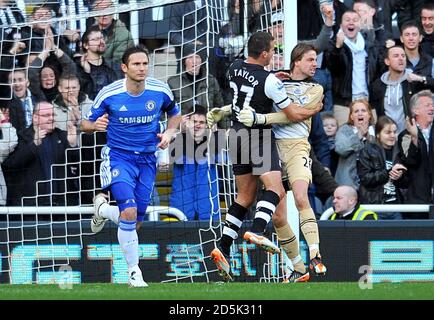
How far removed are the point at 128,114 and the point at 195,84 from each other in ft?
8.80

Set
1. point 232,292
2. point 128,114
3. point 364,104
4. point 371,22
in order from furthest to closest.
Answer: point 371,22
point 364,104
point 128,114
point 232,292

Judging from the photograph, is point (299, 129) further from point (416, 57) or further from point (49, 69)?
point (49, 69)

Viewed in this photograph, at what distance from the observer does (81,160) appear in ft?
47.6

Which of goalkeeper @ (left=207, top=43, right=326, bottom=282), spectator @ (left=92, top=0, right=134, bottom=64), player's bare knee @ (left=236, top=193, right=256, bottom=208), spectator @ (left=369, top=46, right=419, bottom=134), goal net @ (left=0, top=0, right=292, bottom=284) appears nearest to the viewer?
goalkeeper @ (left=207, top=43, right=326, bottom=282)

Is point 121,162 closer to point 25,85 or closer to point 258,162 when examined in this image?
point 258,162

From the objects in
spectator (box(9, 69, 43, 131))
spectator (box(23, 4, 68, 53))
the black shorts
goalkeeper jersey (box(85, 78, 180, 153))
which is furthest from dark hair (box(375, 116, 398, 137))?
spectator (box(9, 69, 43, 131))

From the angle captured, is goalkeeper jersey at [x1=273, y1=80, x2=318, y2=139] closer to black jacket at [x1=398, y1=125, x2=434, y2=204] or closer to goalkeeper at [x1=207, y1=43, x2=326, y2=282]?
goalkeeper at [x1=207, y1=43, x2=326, y2=282]

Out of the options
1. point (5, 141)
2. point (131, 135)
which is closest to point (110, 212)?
point (131, 135)

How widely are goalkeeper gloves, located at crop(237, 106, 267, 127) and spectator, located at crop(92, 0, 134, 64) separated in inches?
140

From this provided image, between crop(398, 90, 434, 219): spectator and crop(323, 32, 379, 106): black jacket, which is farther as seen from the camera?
crop(323, 32, 379, 106): black jacket

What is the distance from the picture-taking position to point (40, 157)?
1448cm

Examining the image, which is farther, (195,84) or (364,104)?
(364,104)

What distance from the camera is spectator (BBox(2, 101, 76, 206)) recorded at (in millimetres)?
14461

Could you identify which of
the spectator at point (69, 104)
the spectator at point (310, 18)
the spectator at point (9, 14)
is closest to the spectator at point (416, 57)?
the spectator at point (310, 18)
